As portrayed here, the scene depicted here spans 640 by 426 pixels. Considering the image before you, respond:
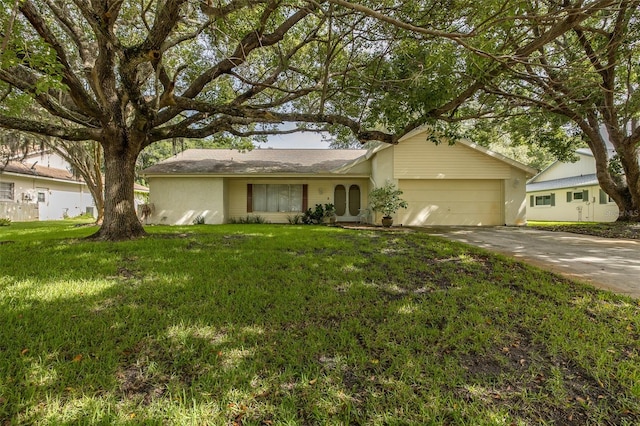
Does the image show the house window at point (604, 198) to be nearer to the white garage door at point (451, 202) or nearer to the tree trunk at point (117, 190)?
the white garage door at point (451, 202)

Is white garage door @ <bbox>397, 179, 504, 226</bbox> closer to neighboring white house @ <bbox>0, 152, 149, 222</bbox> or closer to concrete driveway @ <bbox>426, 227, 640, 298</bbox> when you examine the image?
concrete driveway @ <bbox>426, 227, 640, 298</bbox>

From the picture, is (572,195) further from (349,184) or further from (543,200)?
(349,184)

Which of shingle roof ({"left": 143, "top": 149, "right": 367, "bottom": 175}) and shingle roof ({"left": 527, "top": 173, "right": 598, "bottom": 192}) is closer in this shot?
shingle roof ({"left": 143, "top": 149, "right": 367, "bottom": 175})

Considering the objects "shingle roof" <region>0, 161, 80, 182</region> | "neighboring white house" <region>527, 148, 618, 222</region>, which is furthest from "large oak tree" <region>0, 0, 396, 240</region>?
"neighboring white house" <region>527, 148, 618, 222</region>

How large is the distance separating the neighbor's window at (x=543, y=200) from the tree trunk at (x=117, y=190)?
26.3m

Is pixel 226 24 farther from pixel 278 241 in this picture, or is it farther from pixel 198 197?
pixel 198 197

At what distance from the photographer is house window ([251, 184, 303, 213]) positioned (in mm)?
15266

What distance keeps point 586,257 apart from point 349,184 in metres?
10.3

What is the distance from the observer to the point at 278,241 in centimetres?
786

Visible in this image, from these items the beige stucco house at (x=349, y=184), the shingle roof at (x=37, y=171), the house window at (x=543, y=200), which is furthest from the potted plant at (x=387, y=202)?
the shingle roof at (x=37, y=171)

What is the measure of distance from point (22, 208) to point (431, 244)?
23091 mm

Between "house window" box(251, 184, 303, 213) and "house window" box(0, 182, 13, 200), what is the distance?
1481 cm

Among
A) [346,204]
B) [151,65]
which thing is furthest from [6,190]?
[346,204]

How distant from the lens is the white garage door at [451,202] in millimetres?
13367
